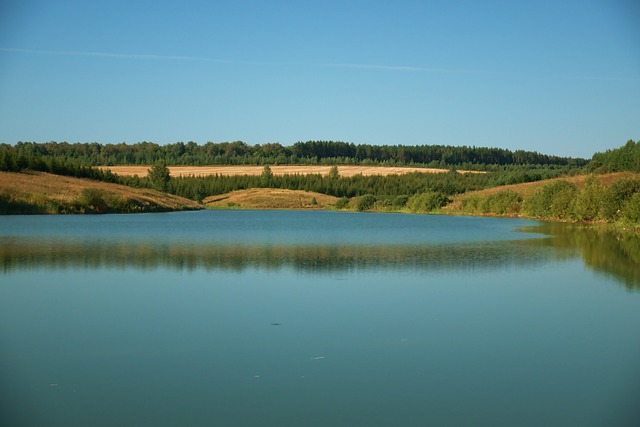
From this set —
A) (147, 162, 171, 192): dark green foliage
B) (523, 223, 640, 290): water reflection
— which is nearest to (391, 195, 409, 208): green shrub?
(147, 162, 171, 192): dark green foliage

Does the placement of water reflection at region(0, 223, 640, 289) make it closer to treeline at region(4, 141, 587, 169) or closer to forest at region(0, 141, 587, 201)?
forest at region(0, 141, 587, 201)

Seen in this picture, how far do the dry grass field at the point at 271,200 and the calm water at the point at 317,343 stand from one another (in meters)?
95.2

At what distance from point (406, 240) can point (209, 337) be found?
25.9m

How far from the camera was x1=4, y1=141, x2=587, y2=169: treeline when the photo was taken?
166 m

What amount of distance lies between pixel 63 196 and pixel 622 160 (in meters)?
79.9

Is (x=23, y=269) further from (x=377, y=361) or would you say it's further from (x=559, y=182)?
(x=559, y=182)

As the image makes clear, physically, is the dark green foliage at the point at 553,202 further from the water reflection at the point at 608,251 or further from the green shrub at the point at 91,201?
the green shrub at the point at 91,201

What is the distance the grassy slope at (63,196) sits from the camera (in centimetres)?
6475

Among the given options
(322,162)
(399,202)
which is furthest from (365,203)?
(322,162)

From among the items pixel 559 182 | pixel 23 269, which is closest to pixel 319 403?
pixel 23 269

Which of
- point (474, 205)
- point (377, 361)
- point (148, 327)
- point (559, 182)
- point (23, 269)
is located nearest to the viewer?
point (377, 361)

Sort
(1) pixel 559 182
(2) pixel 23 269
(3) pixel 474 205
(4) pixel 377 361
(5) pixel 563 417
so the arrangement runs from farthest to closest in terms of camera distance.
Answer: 1. (3) pixel 474 205
2. (1) pixel 559 182
3. (2) pixel 23 269
4. (4) pixel 377 361
5. (5) pixel 563 417

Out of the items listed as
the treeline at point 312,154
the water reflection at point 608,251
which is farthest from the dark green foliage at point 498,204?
the treeline at point 312,154

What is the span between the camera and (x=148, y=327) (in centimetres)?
1360
